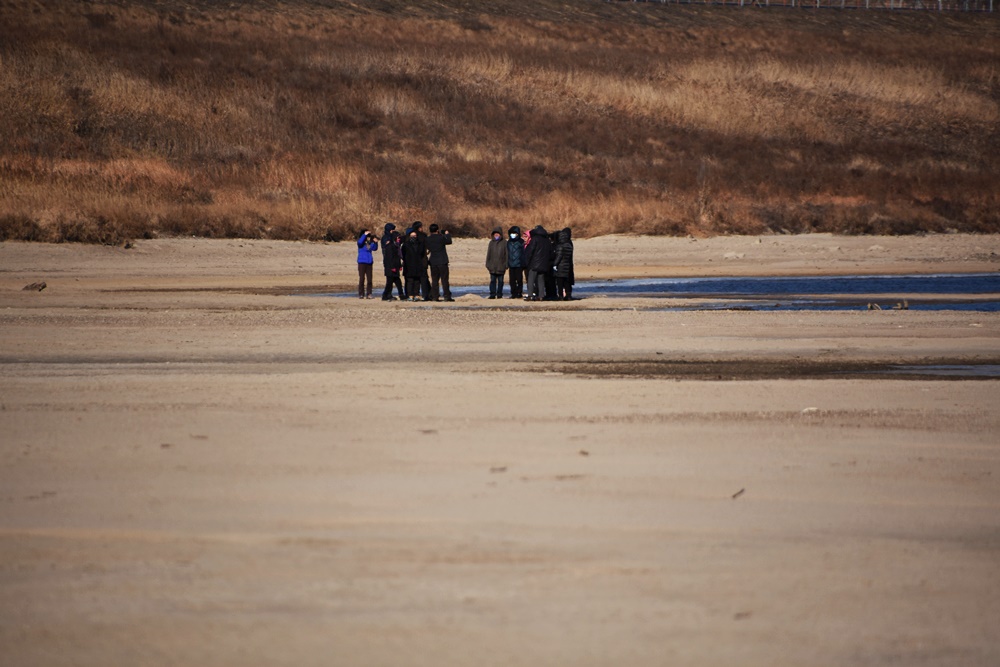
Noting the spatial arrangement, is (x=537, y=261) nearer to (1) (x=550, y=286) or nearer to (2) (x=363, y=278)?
(1) (x=550, y=286)

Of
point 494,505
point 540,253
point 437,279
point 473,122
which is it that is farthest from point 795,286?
point 473,122

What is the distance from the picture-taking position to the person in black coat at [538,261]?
23.9 meters

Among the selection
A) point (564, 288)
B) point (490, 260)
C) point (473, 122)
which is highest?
point (473, 122)

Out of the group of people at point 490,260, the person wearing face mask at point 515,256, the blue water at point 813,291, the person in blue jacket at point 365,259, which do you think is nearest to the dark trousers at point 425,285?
the group of people at point 490,260

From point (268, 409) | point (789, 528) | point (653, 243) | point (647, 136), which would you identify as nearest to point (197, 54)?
point (647, 136)

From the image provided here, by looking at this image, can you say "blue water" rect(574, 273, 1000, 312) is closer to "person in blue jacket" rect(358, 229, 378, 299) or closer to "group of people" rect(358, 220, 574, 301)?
"group of people" rect(358, 220, 574, 301)

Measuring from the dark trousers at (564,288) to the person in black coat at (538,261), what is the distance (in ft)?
0.91

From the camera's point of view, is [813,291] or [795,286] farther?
[795,286]

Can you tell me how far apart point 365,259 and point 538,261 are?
3111mm

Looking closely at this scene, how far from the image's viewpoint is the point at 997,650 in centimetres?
554

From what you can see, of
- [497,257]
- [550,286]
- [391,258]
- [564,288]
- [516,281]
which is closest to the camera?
[391,258]

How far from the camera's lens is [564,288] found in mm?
24203

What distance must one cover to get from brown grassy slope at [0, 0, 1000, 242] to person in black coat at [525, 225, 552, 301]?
44.4ft

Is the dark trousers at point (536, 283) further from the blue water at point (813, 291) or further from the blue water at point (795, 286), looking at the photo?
the blue water at point (795, 286)
